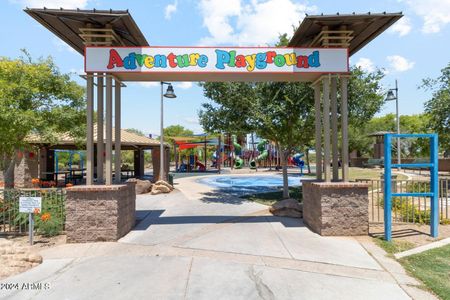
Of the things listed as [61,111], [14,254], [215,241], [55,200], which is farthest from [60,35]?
[215,241]

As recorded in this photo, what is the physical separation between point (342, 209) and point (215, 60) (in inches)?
187

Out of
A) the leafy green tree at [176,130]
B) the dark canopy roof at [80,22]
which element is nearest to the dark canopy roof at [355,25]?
the dark canopy roof at [80,22]

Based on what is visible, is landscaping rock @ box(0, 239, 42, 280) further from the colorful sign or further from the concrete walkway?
the colorful sign

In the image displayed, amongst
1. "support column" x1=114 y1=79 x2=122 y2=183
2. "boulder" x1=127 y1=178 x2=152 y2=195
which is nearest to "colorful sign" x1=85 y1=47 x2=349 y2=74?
"support column" x1=114 y1=79 x2=122 y2=183

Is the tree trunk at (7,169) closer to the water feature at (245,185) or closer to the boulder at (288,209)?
the boulder at (288,209)

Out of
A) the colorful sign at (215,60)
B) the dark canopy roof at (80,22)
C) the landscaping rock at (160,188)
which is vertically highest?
the dark canopy roof at (80,22)

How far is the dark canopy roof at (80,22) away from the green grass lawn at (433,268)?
25.3ft

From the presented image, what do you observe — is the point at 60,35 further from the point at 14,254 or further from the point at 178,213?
the point at 178,213

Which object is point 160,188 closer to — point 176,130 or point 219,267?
point 219,267

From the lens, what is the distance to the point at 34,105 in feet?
32.2

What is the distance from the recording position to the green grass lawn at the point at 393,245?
618 centimetres

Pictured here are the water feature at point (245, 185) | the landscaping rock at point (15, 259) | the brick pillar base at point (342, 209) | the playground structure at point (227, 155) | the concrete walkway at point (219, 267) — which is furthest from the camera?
the playground structure at point (227, 155)

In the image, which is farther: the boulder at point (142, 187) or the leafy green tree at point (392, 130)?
the leafy green tree at point (392, 130)

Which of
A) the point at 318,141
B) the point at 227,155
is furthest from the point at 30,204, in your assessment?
the point at 227,155
